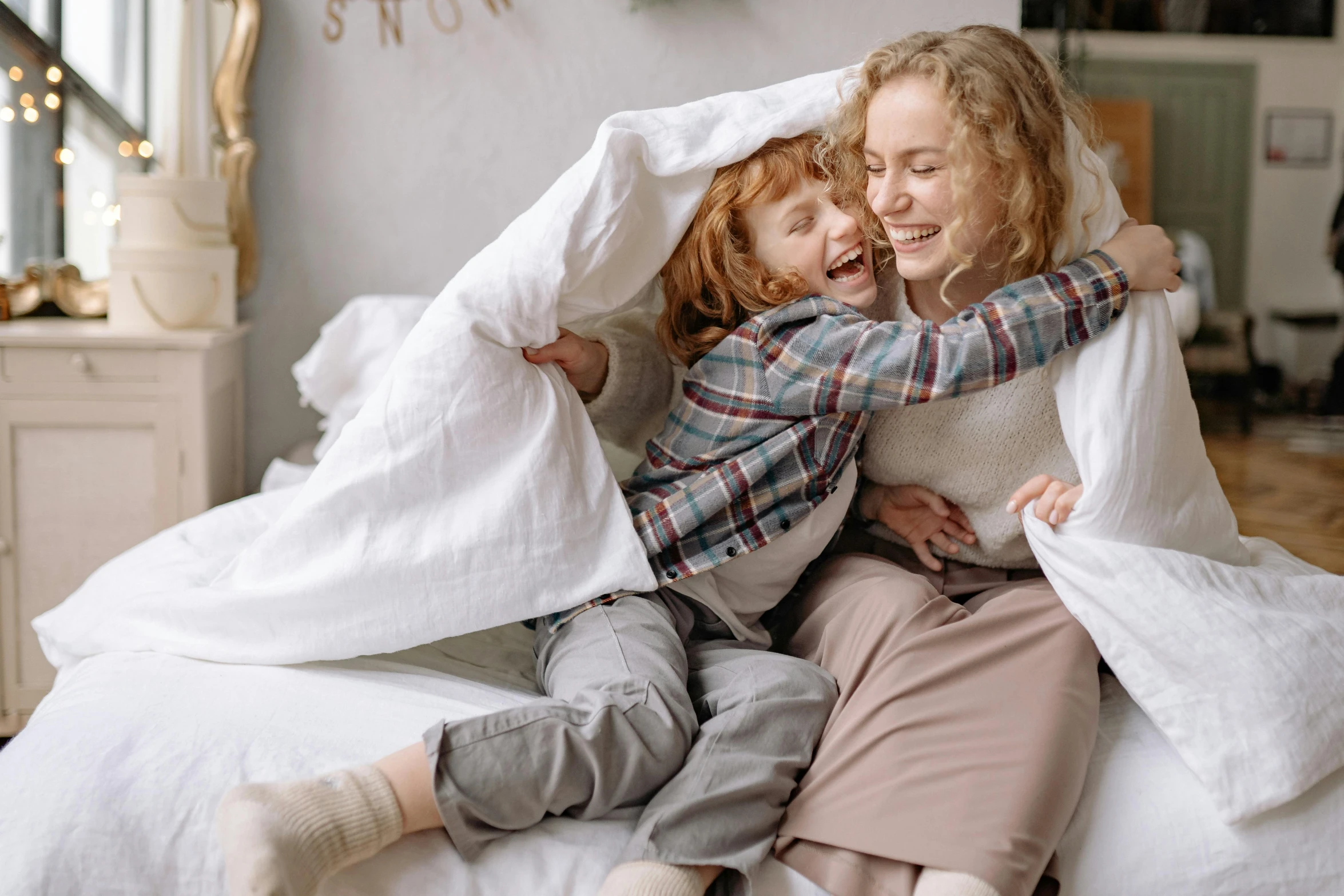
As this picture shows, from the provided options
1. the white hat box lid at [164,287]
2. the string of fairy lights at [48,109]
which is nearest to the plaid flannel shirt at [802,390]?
Result: the white hat box lid at [164,287]

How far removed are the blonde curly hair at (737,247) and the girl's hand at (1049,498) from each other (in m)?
0.34

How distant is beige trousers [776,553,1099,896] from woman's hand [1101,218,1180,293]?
13.4 inches

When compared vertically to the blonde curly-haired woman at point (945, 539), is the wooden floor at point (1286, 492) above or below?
below

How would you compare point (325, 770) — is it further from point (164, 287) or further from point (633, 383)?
point (164, 287)

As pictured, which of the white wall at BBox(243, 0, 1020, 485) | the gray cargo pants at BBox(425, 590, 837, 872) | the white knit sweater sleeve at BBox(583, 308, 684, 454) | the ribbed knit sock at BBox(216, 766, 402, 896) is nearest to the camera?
the ribbed knit sock at BBox(216, 766, 402, 896)

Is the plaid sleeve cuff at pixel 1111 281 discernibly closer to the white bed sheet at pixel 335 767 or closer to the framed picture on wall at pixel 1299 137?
the white bed sheet at pixel 335 767

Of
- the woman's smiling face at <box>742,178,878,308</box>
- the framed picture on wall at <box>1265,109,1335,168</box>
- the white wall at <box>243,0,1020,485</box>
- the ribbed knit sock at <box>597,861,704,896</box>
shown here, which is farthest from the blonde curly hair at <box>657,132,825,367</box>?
the framed picture on wall at <box>1265,109,1335,168</box>

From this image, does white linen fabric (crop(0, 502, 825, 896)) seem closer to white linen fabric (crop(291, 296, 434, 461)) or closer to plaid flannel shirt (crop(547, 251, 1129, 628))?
plaid flannel shirt (crop(547, 251, 1129, 628))

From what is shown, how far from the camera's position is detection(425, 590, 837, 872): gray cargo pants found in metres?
0.89

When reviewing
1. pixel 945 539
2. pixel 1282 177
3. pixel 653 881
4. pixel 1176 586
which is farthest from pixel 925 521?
pixel 1282 177

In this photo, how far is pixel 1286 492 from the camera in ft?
12.8

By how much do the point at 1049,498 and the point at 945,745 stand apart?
0.31m

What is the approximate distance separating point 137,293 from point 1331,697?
1952 mm

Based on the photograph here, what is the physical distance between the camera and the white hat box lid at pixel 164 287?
78.0 inches
